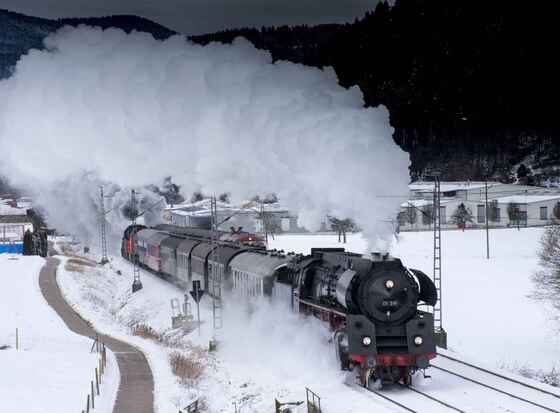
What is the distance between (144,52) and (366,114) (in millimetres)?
17918

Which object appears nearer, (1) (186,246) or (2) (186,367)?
(2) (186,367)

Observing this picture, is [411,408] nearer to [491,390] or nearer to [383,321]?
[383,321]

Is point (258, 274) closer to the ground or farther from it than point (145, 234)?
closer to the ground

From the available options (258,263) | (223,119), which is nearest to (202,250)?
(223,119)

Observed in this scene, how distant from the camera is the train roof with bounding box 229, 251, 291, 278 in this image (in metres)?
31.0

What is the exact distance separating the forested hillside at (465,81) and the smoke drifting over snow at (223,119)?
237 feet

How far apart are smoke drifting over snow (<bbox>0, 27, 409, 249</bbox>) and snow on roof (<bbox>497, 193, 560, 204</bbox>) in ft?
200

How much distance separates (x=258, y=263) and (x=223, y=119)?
27.3 ft

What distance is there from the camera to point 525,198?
105 meters

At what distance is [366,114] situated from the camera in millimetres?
29516

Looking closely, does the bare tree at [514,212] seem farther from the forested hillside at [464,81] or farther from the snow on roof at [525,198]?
the forested hillside at [464,81]

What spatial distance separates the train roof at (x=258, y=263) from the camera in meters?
31.0

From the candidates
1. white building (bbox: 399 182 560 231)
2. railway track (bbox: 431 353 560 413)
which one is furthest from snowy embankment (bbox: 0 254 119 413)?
white building (bbox: 399 182 560 231)

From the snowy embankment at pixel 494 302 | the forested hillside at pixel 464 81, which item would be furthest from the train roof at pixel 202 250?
the forested hillside at pixel 464 81
